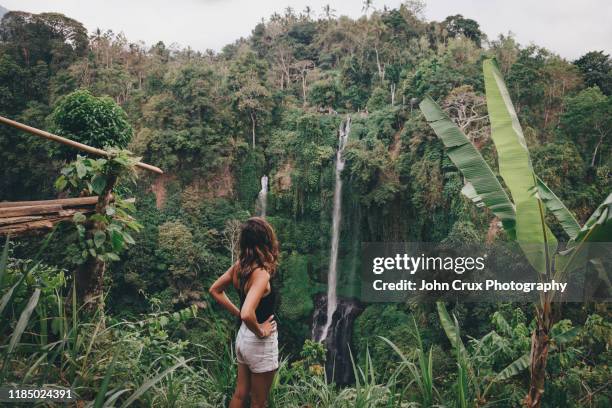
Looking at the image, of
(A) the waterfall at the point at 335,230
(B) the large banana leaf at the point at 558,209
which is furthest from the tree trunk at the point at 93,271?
(A) the waterfall at the point at 335,230

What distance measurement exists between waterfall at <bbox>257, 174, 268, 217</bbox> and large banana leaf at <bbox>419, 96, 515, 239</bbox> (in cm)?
1305

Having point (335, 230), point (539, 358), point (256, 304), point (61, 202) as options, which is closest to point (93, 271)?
point (61, 202)

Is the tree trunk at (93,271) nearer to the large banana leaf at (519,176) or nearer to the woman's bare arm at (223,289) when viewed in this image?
the woman's bare arm at (223,289)

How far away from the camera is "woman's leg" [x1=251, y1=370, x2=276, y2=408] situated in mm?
1808

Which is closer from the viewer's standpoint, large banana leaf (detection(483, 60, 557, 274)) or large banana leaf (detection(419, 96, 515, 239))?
large banana leaf (detection(483, 60, 557, 274))

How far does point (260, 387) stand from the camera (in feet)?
5.96

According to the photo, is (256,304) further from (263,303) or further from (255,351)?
(255,351)

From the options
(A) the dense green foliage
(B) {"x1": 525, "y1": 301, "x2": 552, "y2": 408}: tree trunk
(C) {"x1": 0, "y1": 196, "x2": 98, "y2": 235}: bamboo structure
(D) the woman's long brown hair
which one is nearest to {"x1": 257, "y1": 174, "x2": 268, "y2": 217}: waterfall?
(A) the dense green foliage

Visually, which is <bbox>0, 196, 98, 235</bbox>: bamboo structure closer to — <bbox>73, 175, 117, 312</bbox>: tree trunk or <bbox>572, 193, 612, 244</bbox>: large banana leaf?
<bbox>73, 175, 117, 312</bbox>: tree trunk

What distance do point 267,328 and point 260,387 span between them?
10.0 inches

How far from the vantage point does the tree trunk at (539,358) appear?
7.74 feet

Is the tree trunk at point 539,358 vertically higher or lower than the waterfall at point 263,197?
lower

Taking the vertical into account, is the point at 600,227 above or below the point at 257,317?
above

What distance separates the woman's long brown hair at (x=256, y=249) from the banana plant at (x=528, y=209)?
1.51 meters
